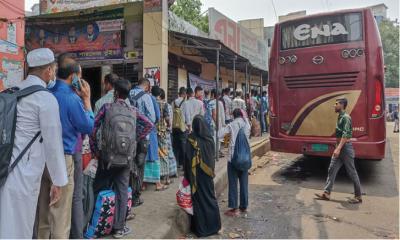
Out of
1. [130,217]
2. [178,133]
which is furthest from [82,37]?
[130,217]

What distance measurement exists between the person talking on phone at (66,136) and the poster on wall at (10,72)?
160 inches

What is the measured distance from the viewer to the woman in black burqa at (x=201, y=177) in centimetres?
424

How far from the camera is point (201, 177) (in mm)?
4270

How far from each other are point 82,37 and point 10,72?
3051 millimetres

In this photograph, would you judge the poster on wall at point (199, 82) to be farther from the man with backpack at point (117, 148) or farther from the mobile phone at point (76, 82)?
the mobile phone at point (76, 82)

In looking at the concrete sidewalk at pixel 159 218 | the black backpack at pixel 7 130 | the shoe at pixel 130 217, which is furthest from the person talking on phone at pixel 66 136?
the shoe at pixel 130 217

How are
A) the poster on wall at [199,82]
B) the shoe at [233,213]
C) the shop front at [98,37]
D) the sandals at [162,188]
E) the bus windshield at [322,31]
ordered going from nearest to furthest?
the shoe at [233,213], the sandals at [162,188], the bus windshield at [322,31], the shop front at [98,37], the poster on wall at [199,82]

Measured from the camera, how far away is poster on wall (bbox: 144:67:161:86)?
7.91 meters

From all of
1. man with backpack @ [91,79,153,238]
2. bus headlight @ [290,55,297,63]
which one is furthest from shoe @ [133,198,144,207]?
bus headlight @ [290,55,297,63]

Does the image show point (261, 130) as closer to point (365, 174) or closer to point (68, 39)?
point (365, 174)

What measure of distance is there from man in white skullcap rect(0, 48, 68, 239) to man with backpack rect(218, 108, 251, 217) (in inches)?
115

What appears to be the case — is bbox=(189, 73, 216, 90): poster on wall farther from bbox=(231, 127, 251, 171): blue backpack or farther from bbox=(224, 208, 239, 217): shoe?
bbox=(224, 208, 239, 217): shoe

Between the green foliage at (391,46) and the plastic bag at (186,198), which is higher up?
the green foliage at (391,46)

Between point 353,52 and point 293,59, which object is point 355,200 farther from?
point 293,59
